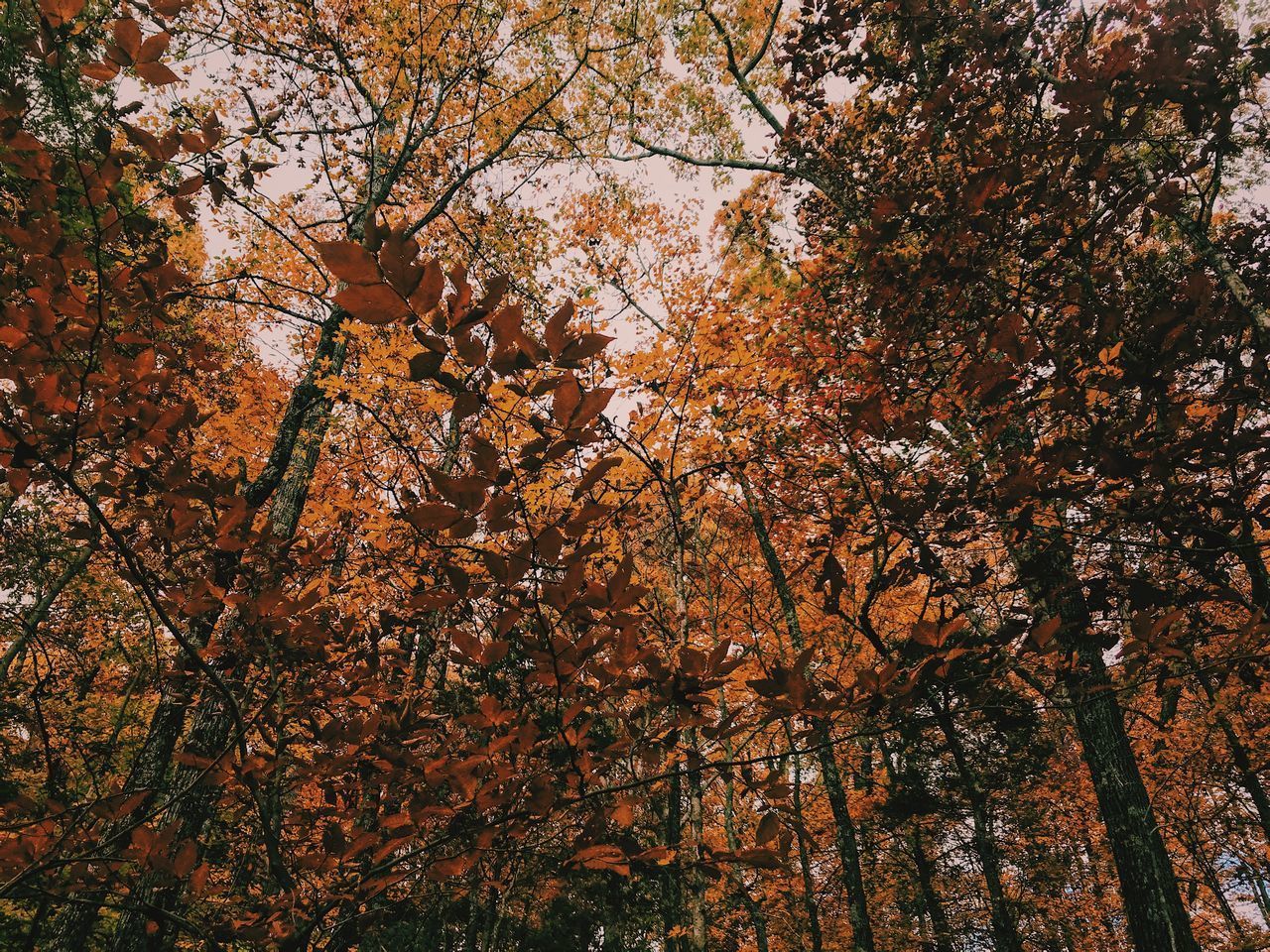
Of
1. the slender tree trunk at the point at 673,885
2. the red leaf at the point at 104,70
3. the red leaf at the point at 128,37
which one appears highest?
the red leaf at the point at 104,70

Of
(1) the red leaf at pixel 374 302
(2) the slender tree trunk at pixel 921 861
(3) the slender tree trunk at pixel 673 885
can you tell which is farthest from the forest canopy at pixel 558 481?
(2) the slender tree trunk at pixel 921 861

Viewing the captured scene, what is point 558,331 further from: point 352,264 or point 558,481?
point 558,481

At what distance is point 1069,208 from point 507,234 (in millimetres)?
6196

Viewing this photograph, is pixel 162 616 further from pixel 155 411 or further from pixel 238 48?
pixel 238 48

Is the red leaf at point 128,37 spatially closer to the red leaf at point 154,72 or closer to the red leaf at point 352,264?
the red leaf at point 154,72

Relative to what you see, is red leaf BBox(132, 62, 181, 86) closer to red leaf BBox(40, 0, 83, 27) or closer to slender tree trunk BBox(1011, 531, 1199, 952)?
red leaf BBox(40, 0, 83, 27)

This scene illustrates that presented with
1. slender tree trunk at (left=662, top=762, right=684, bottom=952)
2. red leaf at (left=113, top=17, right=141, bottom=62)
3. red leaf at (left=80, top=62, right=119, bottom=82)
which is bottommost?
slender tree trunk at (left=662, top=762, right=684, bottom=952)

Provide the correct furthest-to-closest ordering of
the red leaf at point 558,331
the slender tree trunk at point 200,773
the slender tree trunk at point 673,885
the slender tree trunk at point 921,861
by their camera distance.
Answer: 1. the slender tree trunk at point 921,861
2. the slender tree trunk at point 673,885
3. the slender tree trunk at point 200,773
4. the red leaf at point 558,331

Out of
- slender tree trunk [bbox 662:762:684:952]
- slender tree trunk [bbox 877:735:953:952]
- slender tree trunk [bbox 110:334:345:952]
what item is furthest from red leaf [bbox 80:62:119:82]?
slender tree trunk [bbox 877:735:953:952]

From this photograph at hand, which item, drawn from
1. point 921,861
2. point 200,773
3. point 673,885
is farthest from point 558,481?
point 921,861

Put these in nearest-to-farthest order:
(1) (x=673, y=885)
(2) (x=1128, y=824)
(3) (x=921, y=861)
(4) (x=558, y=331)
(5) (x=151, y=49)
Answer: (4) (x=558, y=331) → (5) (x=151, y=49) → (2) (x=1128, y=824) → (1) (x=673, y=885) → (3) (x=921, y=861)

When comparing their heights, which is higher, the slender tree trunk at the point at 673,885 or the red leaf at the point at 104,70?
the red leaf at the point at 104,70

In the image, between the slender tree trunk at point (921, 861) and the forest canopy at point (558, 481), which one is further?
the slender tree trunk at point (921, 861)

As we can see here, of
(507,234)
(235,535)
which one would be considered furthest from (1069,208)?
(507,234)
